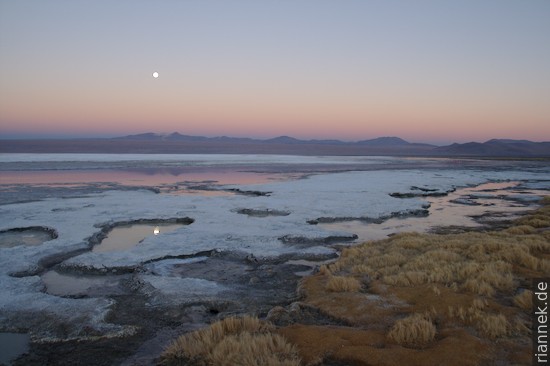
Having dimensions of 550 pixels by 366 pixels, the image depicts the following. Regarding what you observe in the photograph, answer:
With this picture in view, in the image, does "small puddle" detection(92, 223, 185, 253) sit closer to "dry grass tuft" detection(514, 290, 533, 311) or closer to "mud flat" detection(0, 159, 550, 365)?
"mud flat" detection(0, 159, 550, 365)

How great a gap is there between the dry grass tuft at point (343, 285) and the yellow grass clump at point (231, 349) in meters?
2.32

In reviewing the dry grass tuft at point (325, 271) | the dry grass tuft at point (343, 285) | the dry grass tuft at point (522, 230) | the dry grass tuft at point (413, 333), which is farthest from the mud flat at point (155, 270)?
the dry grass tuft at point (522, 230)

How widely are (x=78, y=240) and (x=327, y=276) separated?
7382 millimetres

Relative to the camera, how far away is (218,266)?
33.2 feet

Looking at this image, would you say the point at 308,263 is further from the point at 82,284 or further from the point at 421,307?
the point at 82,284

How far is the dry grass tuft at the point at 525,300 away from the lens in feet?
21.0

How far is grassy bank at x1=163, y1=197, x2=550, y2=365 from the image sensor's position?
5094 mm

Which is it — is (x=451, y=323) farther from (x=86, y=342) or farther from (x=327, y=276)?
(x=86, y=342)

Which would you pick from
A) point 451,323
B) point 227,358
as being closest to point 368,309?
point 451,323

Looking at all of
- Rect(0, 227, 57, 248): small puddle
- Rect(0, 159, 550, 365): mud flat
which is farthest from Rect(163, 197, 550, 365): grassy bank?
Rect(0, 227, 57, 248): small puddle

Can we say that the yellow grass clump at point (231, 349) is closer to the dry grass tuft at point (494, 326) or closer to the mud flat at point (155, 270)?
the mud flat at point (155, 270)

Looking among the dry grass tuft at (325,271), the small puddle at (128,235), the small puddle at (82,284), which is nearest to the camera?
the small puddle at (82,284)

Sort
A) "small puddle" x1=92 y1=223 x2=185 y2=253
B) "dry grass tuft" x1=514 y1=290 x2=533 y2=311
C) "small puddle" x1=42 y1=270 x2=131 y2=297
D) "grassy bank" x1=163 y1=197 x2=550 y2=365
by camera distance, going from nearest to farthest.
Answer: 1. "grassy bank" x1=163 y1=197 x2=550 y2=365
2. "dry grass tuft" x1=514 y1=290 x2=533 y2=311
3. "small puddle" x1=42 y1=270 x2=131 y2=297
4. "small puddle" x1=92 y1=223 x2=185 y2=253

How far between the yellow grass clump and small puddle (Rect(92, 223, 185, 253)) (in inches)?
275
